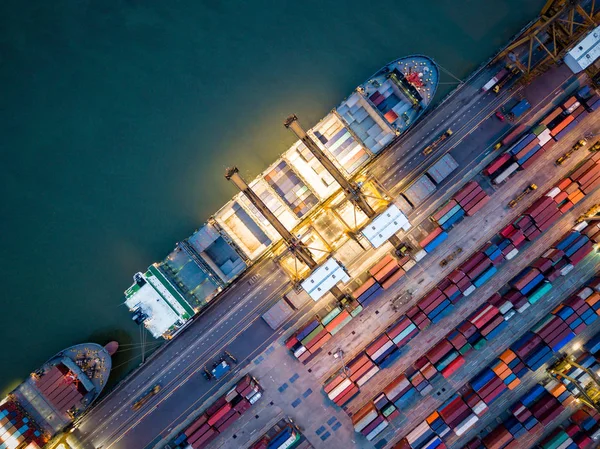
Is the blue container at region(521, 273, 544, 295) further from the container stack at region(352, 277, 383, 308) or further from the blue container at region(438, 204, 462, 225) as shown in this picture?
the container stack at region(352, 277, 383, 308)

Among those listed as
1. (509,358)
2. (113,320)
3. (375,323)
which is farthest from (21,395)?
(509,358)

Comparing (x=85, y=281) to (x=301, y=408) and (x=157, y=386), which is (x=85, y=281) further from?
(x=301, y=408)

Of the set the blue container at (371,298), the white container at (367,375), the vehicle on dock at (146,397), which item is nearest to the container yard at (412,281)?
the white container at (367,375)

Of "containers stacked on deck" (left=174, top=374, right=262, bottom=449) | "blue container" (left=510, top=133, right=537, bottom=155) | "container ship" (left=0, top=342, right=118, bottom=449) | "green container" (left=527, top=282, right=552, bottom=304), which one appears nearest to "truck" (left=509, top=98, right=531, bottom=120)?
"blue container" (left=510, top=133, right=537, bottom=155)

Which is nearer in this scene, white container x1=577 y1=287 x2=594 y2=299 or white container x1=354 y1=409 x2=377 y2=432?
white container x1=577 y1=287 x2=594 y2=299

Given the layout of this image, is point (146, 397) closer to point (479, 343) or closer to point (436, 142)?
point (479, 343)

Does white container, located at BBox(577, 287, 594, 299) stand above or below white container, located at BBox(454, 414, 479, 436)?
above

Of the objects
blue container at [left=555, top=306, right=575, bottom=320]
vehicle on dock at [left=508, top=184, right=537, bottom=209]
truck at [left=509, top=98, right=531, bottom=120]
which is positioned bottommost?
blue container at [left=555, top=306, right=575, bottom=320]
